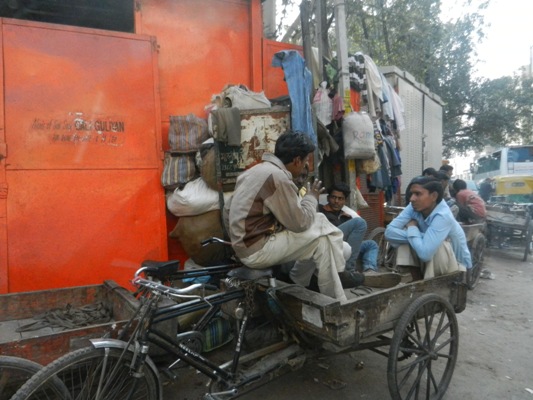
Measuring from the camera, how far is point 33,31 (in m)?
3.63

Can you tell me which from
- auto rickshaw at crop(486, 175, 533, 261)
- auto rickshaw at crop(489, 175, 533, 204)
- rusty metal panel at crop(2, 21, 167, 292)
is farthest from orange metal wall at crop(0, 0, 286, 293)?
auto rickshaw at crop(489, 175, 533, 204)

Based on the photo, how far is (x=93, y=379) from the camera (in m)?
2.08

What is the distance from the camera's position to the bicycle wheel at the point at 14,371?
1.92 m

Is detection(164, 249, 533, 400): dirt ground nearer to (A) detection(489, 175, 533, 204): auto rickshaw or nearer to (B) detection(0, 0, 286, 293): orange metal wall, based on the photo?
(B) detection(0, 0, 286, 293): orange metal wall

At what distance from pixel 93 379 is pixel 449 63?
1787 centimetres

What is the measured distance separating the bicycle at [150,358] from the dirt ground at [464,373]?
0.70 metres

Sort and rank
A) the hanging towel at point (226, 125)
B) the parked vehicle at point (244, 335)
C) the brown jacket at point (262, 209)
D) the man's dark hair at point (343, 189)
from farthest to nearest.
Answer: the man's dark hair at point (343, 189) → the hanging towel at point (226, 125) → the brown jacket at point (262, 209) → the parked vehicle at point (244, 335)

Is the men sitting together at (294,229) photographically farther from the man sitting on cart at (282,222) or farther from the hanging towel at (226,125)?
the hanging towel at (226,125)

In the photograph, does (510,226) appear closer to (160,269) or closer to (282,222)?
(282,222)

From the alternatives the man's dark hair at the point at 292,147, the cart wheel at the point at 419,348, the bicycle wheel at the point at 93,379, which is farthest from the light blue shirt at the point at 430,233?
the bicycle wheel at the point at 93,379

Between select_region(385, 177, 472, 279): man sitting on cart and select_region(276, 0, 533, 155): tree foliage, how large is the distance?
8703 mm

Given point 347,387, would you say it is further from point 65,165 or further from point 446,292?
point 65,165

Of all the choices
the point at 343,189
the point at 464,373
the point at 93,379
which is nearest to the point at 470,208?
the point at 343,189

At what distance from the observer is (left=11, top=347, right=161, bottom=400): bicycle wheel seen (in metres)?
1.90
